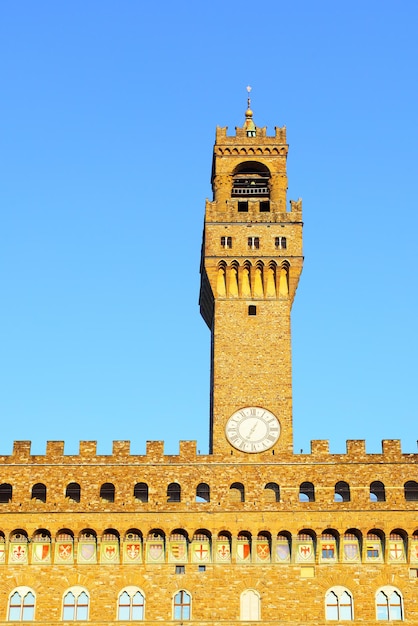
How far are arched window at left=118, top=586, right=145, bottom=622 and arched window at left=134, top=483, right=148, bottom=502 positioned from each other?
14.2 feet

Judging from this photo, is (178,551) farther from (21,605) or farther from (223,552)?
(21,605)

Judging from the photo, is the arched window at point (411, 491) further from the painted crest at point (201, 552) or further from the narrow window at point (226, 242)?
the narrow window at point (226, 242)

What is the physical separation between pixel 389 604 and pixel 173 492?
1084 centimetres

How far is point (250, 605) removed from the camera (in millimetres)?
45031

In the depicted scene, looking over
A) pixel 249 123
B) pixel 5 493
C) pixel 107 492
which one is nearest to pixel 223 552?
pixel 107 492

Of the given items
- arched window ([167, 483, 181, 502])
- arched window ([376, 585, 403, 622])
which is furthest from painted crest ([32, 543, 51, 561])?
arched window ([376, 585, 403, 622])

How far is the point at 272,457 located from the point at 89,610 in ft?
35.2

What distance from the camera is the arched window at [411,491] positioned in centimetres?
4728

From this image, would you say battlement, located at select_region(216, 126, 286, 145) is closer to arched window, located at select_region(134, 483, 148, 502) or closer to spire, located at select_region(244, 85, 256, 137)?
spire, located at select_region(244, 85, 256, 137)

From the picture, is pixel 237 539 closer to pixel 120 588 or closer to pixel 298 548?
pixel 298 548

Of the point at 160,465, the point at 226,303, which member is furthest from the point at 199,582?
the point at 226,303

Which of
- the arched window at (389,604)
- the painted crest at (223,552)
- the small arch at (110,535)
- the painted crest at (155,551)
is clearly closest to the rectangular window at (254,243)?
the painted crest at (223,552)

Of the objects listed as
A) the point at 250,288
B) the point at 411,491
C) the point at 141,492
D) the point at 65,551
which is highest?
the point at 250,288

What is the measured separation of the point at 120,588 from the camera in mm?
45531
